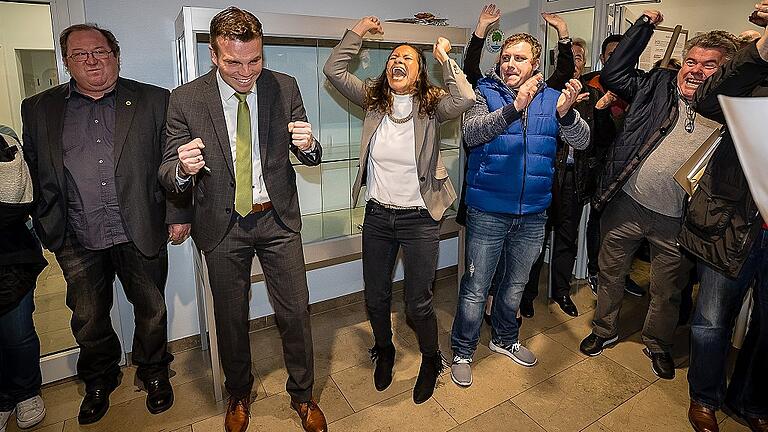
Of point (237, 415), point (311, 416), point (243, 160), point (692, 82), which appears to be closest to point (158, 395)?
point (237, 415)

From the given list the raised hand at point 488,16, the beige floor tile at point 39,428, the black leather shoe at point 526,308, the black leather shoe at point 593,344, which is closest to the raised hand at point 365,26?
the raised hand at point 488,16

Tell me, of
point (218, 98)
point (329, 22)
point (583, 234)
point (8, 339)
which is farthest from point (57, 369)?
point (583, 234)

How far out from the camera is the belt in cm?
191

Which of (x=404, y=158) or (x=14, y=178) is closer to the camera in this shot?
(x=14, y=178)

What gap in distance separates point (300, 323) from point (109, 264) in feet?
3.00

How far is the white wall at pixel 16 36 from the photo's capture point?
224 centimetres

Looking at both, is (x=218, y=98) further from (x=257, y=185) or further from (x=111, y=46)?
(x=111, y=46)

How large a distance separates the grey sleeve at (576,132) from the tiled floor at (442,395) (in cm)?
118

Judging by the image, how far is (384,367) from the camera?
244cm

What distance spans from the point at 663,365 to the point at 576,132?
1.31 metres

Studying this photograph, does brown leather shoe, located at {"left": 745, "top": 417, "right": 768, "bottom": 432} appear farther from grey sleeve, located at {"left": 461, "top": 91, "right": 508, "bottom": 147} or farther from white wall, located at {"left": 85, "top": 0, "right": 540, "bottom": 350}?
white wall, located at {"left": 85, "top": 0, "right": 540, "bottom": 350}

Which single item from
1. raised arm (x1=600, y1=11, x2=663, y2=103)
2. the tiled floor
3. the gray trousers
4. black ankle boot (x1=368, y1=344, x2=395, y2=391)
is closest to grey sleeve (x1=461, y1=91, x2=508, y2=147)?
raised arm (x1=600, y1=11, x2=663, y2=103)

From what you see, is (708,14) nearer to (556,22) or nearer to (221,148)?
(556,22)

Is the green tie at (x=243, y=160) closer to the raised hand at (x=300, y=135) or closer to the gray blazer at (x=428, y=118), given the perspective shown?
the raised hand at (x=300, y=135)
